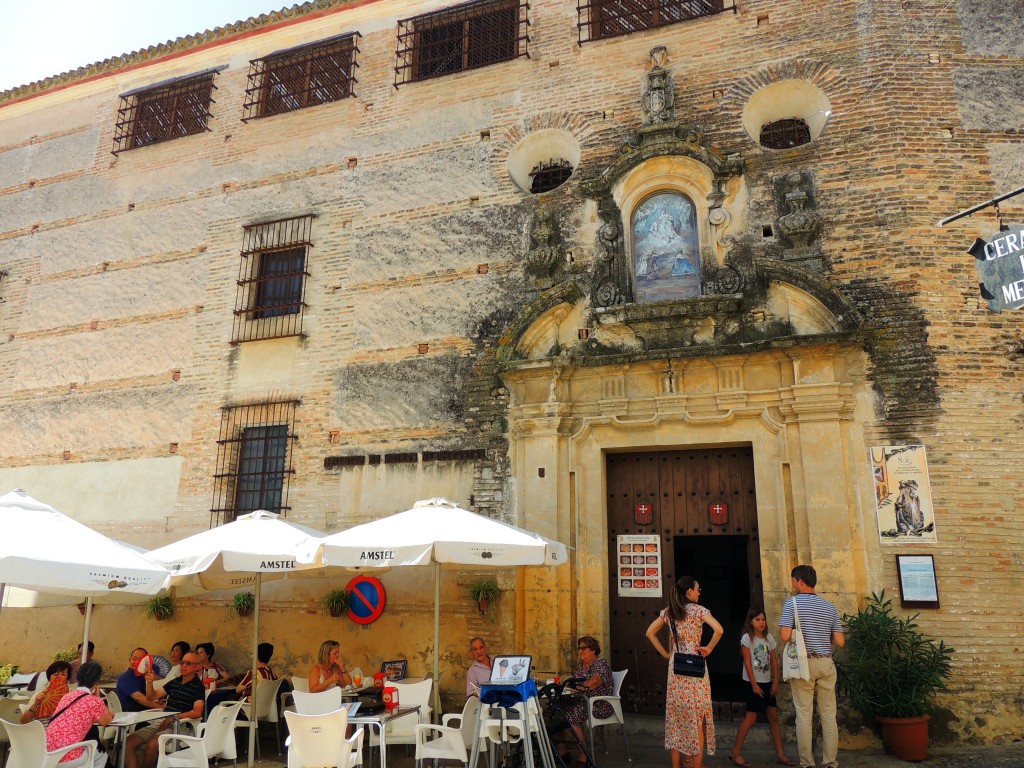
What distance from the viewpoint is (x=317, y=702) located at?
259 inches

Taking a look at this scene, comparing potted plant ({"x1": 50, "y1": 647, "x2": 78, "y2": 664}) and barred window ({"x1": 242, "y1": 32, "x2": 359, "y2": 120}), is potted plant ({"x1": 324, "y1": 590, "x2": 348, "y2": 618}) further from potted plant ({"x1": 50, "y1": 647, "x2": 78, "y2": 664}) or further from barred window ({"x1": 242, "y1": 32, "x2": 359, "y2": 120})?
barred window ({"x1": 242, "y1": 32, "x2": 359, "y2": 120})

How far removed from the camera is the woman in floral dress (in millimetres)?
6129

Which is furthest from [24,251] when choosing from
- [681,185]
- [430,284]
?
[681,185]

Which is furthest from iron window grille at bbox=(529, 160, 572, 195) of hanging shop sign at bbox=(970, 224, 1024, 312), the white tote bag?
the white tote bag

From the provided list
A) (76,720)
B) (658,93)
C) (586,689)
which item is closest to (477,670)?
(586,689)

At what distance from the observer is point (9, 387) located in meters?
12.8

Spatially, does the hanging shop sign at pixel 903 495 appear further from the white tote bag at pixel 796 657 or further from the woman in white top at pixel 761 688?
the white tote bag at pixel 796 657

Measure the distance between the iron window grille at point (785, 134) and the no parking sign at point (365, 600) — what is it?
741 centimetres

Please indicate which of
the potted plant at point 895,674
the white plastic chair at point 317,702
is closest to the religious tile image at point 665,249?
the potted plant at point 895,674

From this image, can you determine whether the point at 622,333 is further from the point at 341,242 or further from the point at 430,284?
the point at 341,242

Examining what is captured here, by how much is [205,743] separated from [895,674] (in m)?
5.96

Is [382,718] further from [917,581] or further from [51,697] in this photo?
[917,581]

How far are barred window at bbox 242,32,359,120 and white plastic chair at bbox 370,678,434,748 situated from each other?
8.84m

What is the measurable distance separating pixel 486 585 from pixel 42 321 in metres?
9.30
